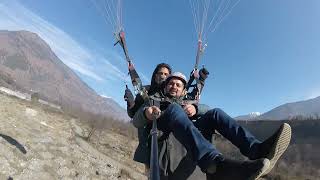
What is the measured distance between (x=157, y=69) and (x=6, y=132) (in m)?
6.11

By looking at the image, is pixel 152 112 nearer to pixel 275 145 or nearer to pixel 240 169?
pixel 240 169

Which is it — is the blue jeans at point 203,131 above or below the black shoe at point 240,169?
above

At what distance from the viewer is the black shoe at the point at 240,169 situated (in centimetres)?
324

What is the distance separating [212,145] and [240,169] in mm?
405

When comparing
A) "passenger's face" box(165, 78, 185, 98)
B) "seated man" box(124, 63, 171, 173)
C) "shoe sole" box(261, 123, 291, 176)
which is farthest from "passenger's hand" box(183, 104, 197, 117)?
"shoe sole" box(261, 123, 291, 176)

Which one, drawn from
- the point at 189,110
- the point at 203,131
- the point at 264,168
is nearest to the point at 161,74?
the point at 189,110

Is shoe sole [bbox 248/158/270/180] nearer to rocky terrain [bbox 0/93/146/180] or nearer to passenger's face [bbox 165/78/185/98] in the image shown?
passenger's face [bbox 165/78/185/98]

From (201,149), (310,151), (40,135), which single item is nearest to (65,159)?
(40,135)

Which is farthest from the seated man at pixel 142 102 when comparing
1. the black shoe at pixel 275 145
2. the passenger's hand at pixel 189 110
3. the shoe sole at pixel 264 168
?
the shoe sole at pixel 264 168

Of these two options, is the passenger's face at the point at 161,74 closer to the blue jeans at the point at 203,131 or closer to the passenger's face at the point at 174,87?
the passenger's face at the point at 174,87

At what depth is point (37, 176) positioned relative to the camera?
8562 millimetres

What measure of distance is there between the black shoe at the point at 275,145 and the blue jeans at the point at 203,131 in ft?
0.61

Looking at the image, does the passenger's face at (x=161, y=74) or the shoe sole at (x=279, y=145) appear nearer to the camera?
the shoe sole at (x=279, y=145)

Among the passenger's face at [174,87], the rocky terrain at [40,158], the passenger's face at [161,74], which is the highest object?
the passenger's face at [161,74]
